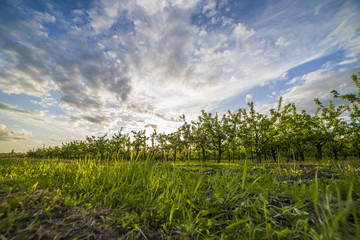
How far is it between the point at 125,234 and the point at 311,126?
95.3ft

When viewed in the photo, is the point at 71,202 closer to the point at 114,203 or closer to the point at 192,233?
the point at 114,203

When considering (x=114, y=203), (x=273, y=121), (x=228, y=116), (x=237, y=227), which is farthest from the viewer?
(x=228, y=116)

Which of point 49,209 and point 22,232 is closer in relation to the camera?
point 22,232

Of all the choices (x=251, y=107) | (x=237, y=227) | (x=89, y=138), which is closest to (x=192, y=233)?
(x=237, y=227)

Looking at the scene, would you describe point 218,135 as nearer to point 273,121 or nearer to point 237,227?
point 273,121

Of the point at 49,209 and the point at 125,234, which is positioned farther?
the point at 49,209

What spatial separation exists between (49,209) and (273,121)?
25027 millimetres

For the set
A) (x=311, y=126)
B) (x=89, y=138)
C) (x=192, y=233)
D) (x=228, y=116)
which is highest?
(x=228, y=116)

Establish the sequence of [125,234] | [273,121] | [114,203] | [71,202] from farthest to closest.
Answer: [273,121] < [114,203] < [71,202] < [125,234]

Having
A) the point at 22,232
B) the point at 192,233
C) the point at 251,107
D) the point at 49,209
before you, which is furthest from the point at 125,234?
the point at 251,107

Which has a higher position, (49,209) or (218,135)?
(218,135)

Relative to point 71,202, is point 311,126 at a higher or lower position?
higher

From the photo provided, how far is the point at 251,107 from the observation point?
21.8 metres

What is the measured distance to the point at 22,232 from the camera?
1077 millimetres
